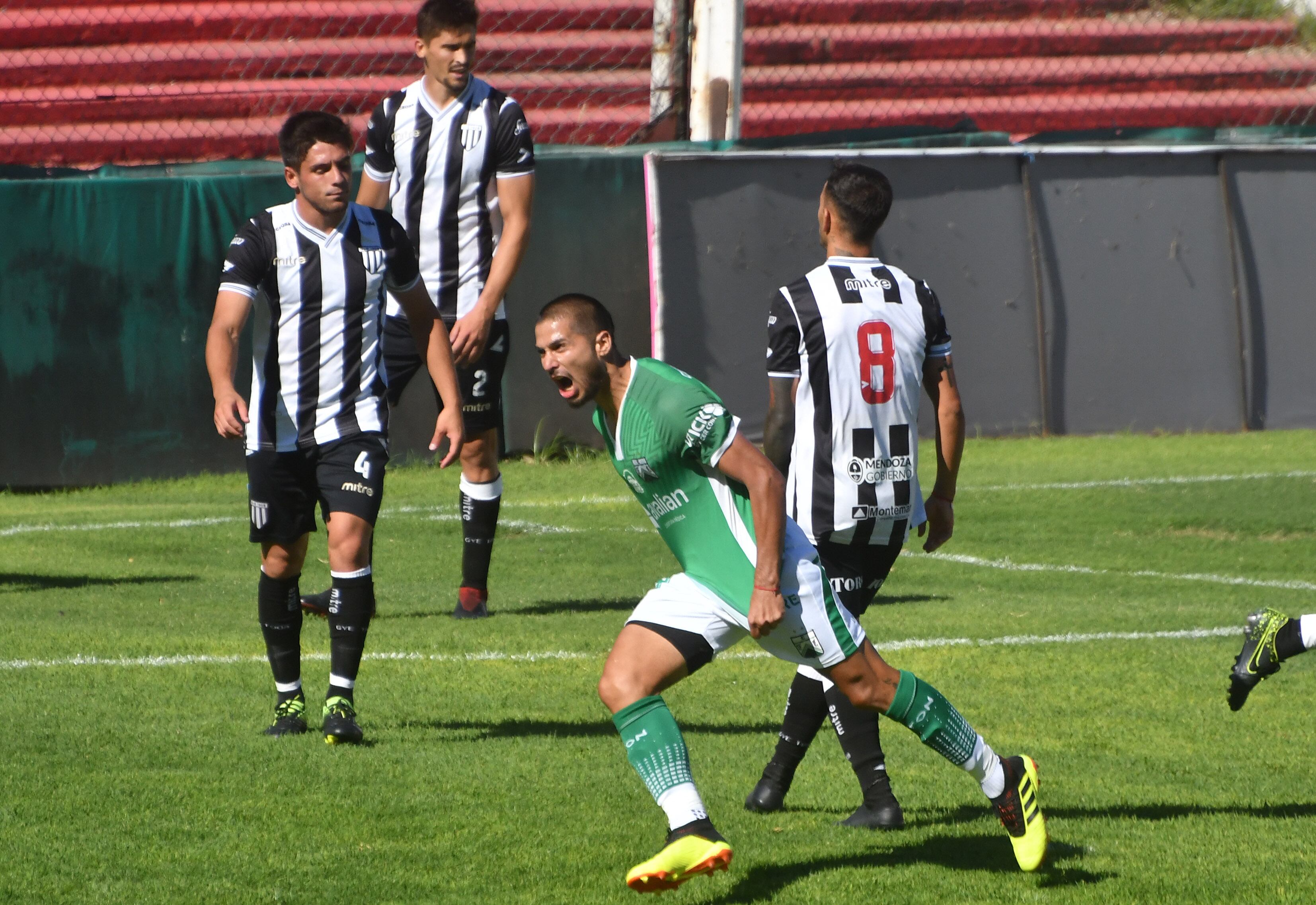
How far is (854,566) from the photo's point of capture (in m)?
5.04

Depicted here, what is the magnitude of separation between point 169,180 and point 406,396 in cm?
235

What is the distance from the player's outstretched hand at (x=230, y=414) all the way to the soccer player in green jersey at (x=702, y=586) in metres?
1.48

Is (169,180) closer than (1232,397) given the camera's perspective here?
Yes

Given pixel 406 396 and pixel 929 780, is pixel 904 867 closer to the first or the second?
pixel 929 780

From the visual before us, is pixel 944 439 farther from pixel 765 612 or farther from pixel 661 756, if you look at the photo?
pixel 661 756

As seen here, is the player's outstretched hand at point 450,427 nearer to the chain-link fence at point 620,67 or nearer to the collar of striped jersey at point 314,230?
the collar of striped jersey at point 314,230

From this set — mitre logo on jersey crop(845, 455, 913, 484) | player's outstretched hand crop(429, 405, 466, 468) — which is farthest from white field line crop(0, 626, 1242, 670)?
mitre logo on jersey crop(845, 455, 913, 484)

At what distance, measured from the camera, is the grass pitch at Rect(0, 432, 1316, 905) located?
4.45 m

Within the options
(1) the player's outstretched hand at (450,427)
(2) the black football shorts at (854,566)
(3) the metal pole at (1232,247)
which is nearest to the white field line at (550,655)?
(1) the player's outstretched hand at (450,427)

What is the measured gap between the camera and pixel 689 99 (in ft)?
49.0

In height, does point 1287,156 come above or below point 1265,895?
above

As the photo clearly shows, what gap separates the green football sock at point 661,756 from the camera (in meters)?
4.15

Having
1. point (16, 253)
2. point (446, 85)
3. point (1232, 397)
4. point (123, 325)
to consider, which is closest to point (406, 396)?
point (123, 325)

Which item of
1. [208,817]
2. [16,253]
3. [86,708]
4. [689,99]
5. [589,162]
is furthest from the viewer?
[689,99]
